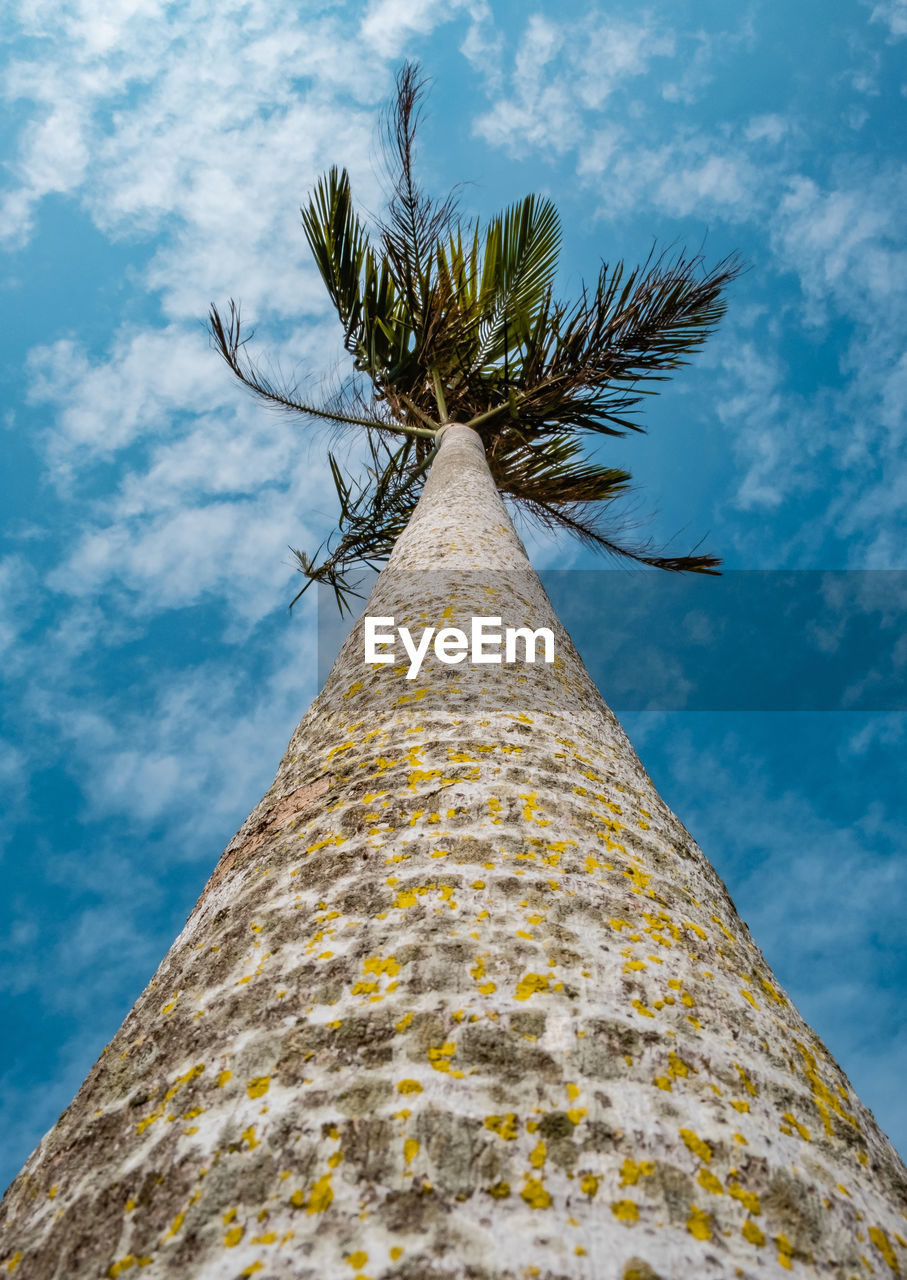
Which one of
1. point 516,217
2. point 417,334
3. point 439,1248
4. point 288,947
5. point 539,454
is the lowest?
point 439,1248

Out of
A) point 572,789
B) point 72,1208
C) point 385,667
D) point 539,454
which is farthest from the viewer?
point 539,454

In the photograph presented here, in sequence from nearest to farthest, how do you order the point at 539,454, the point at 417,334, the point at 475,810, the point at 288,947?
the point at 288,947
the point at 475,810
the point at 417,334
the point at 539,454

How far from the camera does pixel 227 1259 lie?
80cm

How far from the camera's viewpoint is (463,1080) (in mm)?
968

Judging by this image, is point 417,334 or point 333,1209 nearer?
point 333,1209

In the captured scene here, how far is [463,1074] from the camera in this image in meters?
0.98

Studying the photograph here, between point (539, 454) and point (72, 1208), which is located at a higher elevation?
point (539, 454)

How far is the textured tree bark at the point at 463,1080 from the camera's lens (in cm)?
82

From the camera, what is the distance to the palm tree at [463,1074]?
2.69ft

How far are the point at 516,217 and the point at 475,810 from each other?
21.5 ft

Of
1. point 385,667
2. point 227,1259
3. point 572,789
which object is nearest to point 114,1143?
point 227,1259

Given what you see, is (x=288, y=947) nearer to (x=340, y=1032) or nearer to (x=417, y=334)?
(x=340, y=1032)

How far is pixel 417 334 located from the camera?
20.4 feet

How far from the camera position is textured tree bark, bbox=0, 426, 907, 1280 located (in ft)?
2.69
